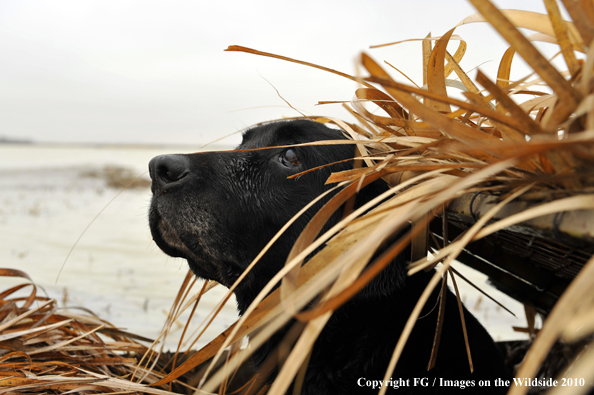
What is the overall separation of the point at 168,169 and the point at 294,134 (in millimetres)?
577

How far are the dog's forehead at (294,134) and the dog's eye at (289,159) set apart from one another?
0.05 meters

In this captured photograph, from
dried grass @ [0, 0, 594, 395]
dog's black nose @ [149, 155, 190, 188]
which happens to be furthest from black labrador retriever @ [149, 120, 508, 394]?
dried grass @ [0, 0, 594, 395]

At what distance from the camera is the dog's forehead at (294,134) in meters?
1.89

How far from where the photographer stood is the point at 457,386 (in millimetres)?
1475

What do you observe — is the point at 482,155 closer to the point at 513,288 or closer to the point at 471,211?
the point at 471,211

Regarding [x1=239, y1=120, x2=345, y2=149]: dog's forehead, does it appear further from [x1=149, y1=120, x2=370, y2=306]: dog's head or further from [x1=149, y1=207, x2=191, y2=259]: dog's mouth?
[x1=149, y1=207, x2=191, y2=259]: dog's mouth

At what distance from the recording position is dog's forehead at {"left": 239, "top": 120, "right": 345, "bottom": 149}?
6.19 ft

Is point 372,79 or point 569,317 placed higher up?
point 372,79

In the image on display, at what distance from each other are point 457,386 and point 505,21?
48.5 inches

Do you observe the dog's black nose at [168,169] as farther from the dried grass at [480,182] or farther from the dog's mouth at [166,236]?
the dried grass at [480,182]

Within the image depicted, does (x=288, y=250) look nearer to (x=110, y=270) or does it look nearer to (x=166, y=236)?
(x=166, y=236)

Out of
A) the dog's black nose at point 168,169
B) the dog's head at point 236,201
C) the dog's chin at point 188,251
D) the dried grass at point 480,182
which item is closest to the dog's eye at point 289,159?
the dog's head at point 236,201

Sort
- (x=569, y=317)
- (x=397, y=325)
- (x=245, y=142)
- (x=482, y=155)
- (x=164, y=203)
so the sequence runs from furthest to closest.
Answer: (x=245, y=142)
(x=164, y=203)
(x=397, y=325)
(x=482, y=155)
(x=569, y=317)

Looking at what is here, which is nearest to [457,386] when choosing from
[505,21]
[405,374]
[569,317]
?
[405,374]
